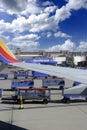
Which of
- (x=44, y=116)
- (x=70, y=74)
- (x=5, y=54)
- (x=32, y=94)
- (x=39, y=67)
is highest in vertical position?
(x=5, y=54)

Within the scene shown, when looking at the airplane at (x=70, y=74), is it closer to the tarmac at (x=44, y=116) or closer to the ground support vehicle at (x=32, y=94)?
the tarmac at (x=44, y=116)

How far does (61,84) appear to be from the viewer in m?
30.0

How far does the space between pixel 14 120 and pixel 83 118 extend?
4.05 meters

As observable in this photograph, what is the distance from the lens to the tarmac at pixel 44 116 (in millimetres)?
13625

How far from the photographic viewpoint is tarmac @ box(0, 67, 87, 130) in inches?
536

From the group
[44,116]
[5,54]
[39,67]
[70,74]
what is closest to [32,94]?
[44,116]

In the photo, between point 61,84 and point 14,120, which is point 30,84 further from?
point 14,120

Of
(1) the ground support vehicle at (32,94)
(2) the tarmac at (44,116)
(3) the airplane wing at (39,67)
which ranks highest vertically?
(3) the airplane wing at (39,67)

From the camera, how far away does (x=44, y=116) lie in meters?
15.8

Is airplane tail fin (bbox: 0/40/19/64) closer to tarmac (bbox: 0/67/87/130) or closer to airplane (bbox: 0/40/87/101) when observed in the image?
airplane (bbox: 0/40/87/101)

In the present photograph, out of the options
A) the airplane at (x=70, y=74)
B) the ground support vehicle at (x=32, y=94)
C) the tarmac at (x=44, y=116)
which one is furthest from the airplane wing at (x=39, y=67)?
the ground support vehicle at (x=32, y=94)

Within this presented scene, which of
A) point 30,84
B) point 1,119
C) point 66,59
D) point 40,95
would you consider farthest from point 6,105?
point 66,59

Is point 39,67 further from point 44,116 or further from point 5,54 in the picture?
point 44,116

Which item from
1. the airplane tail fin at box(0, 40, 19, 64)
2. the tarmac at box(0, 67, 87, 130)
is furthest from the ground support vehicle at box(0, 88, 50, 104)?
the airplane tail fin at box(0, 40, 19, 64)
